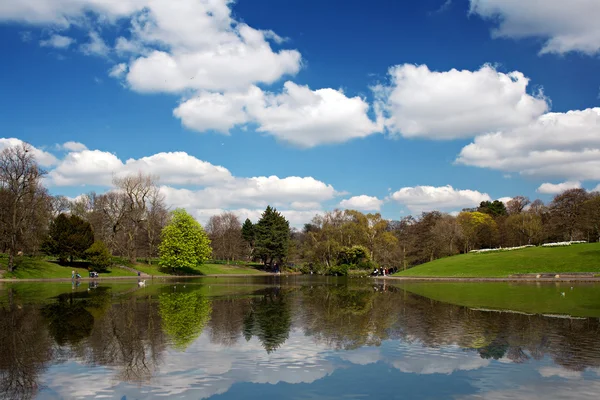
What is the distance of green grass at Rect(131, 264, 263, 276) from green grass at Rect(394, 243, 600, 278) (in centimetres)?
4094

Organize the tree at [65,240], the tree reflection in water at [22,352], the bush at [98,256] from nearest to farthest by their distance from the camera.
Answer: the tree reflection in water at [22,352] → the bush at [98,256] → the tree at [65,240]

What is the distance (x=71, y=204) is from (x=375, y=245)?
70517mm

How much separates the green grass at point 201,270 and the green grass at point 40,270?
859 cm

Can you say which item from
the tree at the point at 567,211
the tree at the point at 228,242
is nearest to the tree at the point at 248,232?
the tree at the point at 228,242

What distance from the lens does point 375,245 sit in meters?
96.2

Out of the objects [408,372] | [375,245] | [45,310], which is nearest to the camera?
[408,372]

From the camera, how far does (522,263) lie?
55.4 meters

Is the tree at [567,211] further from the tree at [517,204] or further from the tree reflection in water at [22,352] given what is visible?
the tree reflection in water at [22,352]

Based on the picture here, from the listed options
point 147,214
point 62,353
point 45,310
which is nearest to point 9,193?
point 147,214

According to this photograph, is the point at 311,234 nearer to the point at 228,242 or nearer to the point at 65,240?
the point at 228,242

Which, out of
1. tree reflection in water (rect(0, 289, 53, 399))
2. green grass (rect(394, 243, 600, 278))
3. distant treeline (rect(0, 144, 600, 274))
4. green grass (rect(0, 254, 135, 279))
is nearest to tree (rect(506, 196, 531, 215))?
distant treeline (rect(0, 144, 600, 274))

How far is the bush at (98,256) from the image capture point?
219ft

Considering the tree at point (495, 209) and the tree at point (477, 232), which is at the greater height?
the tree at point (495, 209)

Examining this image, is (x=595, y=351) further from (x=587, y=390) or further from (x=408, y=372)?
(x=408, y=372)
